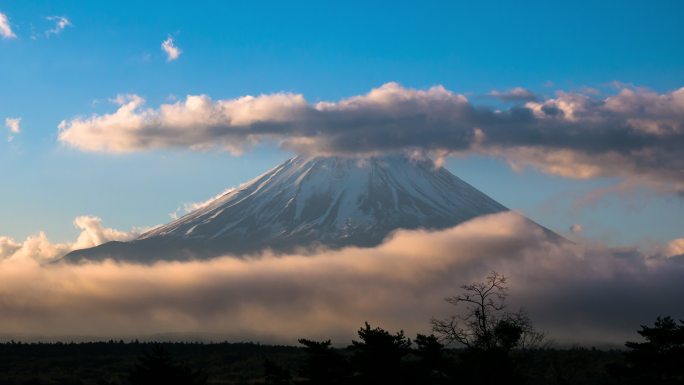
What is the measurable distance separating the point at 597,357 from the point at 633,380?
22.7 m

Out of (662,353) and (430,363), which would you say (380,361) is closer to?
(430,363)

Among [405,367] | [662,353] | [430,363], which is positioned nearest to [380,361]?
[405,367]

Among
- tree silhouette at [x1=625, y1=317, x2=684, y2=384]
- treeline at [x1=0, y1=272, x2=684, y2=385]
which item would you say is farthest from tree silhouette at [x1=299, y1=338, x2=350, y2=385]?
tree silhouette at [x1=625, y1=317, x2=684, y2=384]

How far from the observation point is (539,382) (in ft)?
180

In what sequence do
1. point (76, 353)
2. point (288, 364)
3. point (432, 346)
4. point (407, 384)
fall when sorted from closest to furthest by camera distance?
point (407, 384) < point (432, 346) < point (288, 364) < point (76, 353)

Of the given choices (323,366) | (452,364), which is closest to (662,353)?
(452,364)

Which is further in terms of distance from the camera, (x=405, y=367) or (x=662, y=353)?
(x=662, y=353)

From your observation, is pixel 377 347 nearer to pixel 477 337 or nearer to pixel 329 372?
pixel 329 372

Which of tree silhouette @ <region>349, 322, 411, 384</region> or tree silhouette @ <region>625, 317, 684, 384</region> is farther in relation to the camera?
tree silhouette @ <region>625, 317, 684, 384</region>

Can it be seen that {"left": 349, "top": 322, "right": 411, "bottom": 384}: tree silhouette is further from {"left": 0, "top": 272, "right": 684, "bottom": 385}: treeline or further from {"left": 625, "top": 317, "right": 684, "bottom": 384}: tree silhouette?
{"left": 625, "top": 317, "right": 684, "bottom": 384}: tree silhouette

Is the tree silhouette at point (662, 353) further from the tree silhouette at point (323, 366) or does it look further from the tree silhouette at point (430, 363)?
the tree silhouette at point (323, 366)

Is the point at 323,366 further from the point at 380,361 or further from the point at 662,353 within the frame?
the point at 662,353

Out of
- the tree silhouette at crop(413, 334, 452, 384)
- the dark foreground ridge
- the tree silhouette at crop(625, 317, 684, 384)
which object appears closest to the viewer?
the dark foreground ridge

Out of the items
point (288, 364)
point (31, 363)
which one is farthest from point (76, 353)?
point (288, 364)
